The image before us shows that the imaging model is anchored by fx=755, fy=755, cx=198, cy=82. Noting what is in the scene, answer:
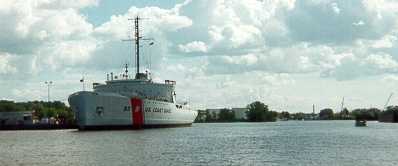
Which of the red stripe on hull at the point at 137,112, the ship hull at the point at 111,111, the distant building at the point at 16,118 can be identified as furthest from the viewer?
the distant building at the point at 16,118

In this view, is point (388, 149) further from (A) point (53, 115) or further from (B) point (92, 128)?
(A) point (53, 115)

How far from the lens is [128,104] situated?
357 feet

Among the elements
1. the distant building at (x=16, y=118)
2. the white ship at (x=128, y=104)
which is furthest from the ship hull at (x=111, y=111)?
the distant building at (x=16, y=118)

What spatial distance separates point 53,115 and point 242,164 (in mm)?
157505

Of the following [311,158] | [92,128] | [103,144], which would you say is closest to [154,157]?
[311,158]

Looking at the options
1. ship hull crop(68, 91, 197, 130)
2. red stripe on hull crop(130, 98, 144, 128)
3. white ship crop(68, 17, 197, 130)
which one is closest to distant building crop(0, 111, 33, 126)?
white ship crop(68, 17, 197, 130)

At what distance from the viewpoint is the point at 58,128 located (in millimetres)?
142500

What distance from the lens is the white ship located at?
344ft

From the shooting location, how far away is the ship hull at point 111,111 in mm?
104750

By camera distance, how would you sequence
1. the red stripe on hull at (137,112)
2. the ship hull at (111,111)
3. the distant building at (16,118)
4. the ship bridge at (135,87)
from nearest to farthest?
the ship hull at (111,111) → the red stripe on hull at (137,112) → the ship bridge at (135,87) → the distant building at (16,118)

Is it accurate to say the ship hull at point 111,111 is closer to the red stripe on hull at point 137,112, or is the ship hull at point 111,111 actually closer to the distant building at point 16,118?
the red stripe on hull at point 137,112

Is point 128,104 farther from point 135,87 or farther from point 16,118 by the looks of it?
point 16,118

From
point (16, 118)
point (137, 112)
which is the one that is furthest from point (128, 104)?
point (16, 118)

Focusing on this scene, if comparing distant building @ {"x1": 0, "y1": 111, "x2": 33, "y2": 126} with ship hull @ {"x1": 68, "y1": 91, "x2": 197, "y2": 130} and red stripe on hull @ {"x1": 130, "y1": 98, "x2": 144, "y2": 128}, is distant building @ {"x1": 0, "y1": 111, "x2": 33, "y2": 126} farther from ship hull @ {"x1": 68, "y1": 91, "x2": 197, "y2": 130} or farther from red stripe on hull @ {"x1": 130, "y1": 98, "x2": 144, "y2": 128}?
red stripe on hull @ {"x1": 130, "y1": 98, "x2": 144, "y2": 128}
